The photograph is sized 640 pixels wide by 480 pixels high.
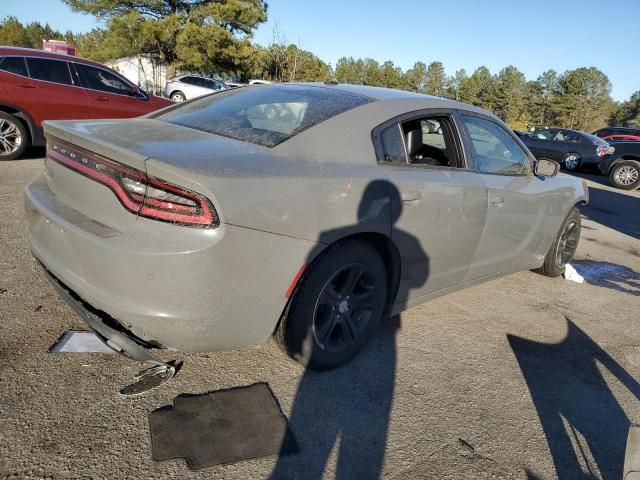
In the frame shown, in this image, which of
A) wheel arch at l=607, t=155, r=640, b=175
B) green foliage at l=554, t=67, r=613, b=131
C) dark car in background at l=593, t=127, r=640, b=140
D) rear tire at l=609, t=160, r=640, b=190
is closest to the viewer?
rear tire at l=609, t=160, r=640, b=190

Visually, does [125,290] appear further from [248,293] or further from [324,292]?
[324,292]

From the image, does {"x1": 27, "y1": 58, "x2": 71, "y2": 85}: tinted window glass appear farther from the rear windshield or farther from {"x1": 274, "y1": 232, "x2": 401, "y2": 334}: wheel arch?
{"x1": 274, "y1": 232, "x2": 401, "y2": 334}: wheel arch

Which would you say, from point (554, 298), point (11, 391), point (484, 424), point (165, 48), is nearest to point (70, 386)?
point (11, 391)

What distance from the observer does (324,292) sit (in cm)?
255

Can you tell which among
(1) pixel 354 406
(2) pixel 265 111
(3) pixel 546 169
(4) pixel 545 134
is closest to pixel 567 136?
(4) pixel 545 134

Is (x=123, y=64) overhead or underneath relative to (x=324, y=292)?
overhead

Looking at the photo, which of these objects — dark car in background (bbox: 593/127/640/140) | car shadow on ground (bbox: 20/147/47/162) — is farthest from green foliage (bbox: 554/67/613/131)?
car shadow on ground (bbox: 20/147/47/162)

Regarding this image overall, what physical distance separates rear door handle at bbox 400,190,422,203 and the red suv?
258 inches

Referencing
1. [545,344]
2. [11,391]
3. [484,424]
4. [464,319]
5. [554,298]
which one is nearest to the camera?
[11,391]

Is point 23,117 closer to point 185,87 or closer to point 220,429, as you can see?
point 220,429

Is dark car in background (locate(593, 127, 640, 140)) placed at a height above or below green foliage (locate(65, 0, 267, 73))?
below

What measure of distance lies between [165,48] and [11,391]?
34280mm

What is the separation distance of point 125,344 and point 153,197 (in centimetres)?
66

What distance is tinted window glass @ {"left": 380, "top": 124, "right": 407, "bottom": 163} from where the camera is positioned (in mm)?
2803
